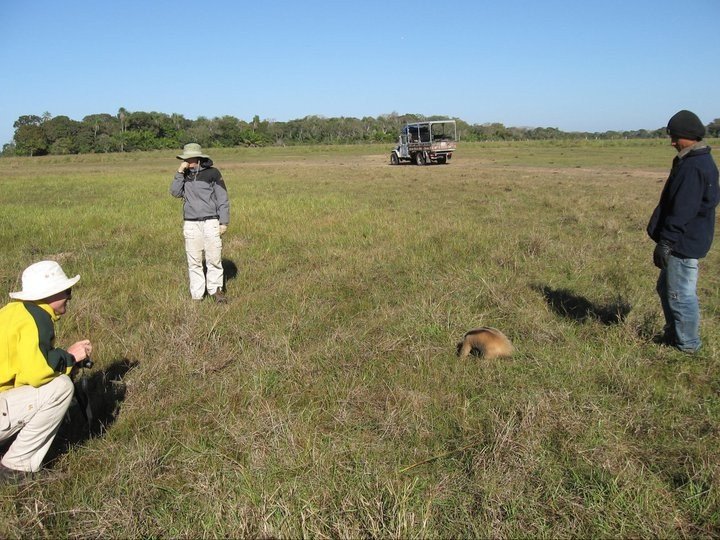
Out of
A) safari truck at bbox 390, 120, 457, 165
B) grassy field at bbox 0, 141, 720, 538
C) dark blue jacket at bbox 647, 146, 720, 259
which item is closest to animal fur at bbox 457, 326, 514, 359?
grassy field at bbox 0, 141, 720, 538

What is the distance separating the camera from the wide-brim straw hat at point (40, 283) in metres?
2.80

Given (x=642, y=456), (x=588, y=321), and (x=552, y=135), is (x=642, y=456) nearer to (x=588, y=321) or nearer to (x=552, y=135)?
(x=588, y=321)

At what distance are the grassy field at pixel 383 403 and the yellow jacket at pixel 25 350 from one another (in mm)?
587

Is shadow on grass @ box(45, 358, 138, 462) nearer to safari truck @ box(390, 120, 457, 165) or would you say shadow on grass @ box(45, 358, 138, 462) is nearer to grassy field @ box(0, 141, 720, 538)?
grassy field @ box(0, 141, 720, 538)

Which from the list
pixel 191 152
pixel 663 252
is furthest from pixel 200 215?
pixel 663 252

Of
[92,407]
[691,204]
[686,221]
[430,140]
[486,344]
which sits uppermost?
[430,140]

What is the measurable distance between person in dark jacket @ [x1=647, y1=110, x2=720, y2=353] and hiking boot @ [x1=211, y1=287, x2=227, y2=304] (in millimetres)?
4479

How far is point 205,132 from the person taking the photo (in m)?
87.2

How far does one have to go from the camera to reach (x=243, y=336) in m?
4.80

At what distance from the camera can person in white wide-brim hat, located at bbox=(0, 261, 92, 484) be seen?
8.78 ft

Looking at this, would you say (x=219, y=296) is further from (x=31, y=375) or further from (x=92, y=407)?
(x=31, y=375)

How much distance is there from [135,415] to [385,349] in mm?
2009

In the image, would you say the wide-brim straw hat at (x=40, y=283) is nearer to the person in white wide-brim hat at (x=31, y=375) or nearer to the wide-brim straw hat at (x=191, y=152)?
the person in white wide-brim hat at (x=31, y=375)

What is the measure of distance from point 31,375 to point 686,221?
4737mm
